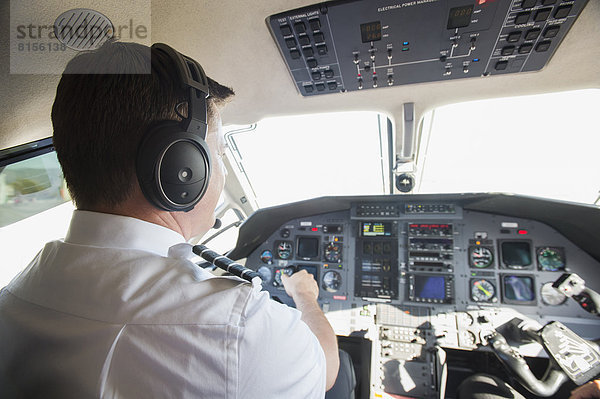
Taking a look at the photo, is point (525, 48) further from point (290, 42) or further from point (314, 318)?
point (314, 318)

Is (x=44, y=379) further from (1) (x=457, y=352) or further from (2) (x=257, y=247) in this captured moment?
(1) (x=457, y=352)

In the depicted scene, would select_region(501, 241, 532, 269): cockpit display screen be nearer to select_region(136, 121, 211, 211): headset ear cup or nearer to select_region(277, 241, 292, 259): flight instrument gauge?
select_region(277, 241, 292, 259): flight instrument gauge

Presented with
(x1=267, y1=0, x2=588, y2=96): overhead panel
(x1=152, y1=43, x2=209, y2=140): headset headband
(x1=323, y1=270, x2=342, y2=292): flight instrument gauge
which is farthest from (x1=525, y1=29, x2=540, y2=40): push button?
(x1=323, y1=270, x2=342, y2=292): flight instrument gauge

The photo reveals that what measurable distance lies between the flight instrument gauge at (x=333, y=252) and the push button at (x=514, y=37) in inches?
75.3

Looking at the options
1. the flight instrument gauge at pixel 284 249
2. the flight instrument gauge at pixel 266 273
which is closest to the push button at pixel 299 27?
the flight instrument gauge at pixel 284 249

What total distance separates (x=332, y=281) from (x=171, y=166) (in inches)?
88.4

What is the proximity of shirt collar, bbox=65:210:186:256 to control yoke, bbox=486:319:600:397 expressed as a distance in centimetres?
224

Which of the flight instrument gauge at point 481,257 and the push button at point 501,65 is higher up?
the push button at point 501,65

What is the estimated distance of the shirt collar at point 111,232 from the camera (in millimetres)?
731

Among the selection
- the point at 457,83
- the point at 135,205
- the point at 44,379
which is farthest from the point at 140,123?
the point at 457,83

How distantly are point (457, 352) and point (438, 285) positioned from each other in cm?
56

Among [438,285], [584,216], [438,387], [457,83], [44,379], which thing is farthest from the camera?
[438,285]

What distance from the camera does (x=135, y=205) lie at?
78 cm

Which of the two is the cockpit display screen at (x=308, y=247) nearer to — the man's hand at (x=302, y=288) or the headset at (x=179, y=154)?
the man's hand at (x=302, y=288)
